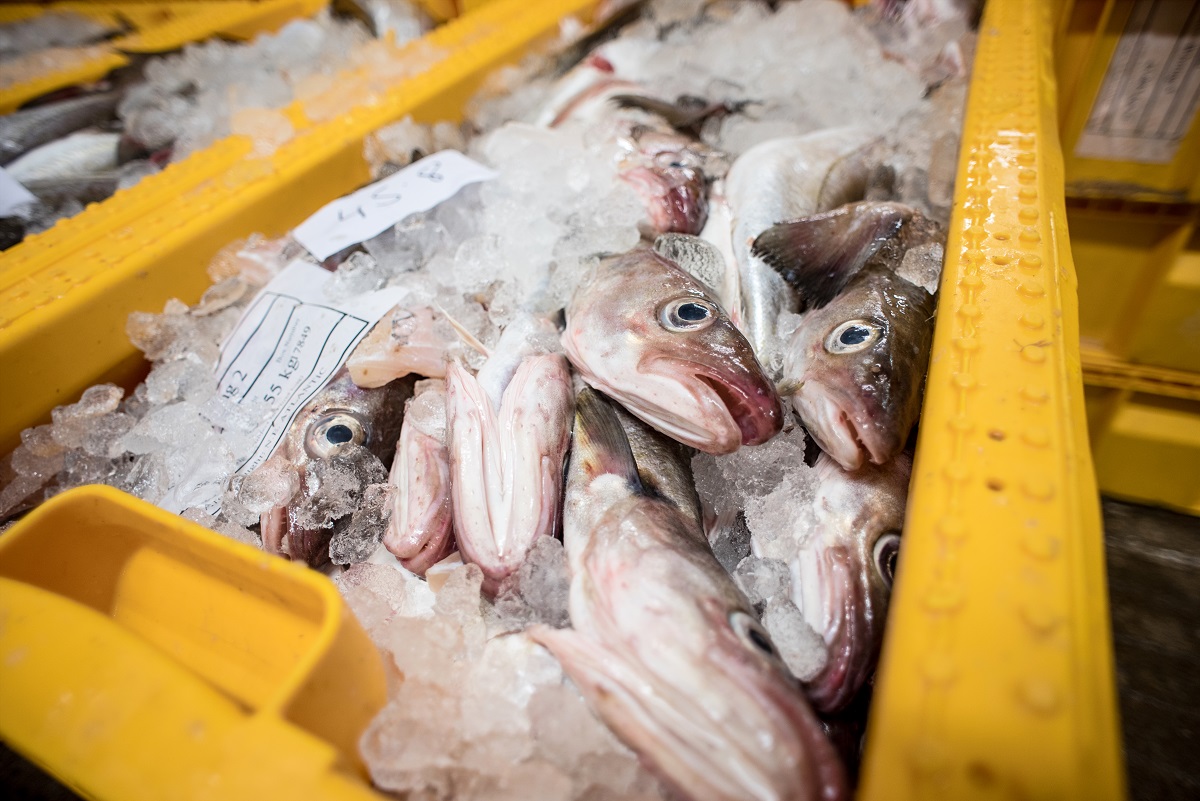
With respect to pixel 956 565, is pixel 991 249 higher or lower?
higher

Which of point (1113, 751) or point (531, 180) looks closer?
point (1113, 751)

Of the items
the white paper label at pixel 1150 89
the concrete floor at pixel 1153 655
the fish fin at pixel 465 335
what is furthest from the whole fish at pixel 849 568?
the white paper label at pixel 1150 89

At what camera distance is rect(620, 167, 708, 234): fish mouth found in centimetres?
178

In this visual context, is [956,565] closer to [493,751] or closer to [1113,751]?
[1113,751]

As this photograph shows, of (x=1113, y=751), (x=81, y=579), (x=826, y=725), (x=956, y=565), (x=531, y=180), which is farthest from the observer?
(x=531, y=180)

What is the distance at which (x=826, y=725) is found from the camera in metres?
0.88

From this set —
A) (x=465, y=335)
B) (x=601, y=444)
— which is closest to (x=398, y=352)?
(x=465, y=335)

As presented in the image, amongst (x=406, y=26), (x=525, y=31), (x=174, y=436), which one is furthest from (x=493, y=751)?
(x=406, y=26)

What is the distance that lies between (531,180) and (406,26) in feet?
9.44

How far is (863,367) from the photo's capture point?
43.6 inches

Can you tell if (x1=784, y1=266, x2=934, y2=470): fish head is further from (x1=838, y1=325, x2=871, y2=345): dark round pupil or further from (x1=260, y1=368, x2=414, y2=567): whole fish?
(x1=260, y1=368, x2=414, y2=567): whole fish

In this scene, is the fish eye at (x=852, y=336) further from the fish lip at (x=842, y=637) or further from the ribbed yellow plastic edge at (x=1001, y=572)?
the fish lip at (x=842, y=637)

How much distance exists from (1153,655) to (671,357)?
2485 mm

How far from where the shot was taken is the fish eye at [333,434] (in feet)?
4.31
